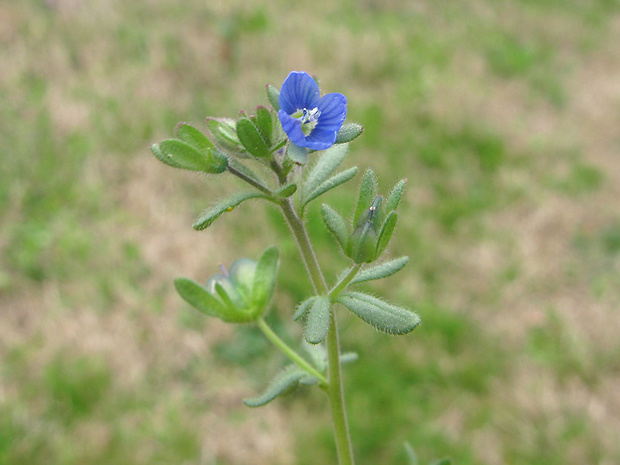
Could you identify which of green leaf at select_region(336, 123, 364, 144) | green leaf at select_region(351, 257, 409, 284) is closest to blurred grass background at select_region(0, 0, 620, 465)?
green leaf at select_region(351, 257, 409, 284)

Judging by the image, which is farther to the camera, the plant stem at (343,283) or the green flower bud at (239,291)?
the green flower bud at (239,291)

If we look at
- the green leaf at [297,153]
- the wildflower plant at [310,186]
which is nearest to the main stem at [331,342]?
the wildflower plant at [310,186]

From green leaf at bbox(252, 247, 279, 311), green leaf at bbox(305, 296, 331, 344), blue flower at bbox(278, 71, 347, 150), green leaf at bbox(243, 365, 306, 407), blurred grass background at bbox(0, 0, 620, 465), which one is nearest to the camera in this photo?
green leaf at bbox(305, 296, 331, 344)

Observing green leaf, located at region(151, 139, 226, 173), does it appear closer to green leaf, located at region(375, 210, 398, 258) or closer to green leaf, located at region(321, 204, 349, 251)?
green leaf, located at region(321, 204, 349, 251)

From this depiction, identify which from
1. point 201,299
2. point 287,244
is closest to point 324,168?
point 201,299

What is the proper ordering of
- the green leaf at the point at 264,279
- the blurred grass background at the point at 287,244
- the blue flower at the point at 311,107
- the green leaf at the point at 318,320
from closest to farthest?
the green leaf at the point at 318,320, the blue flower at the point at 311,107, the green leaf at the point at 264,279, the blurred grass background at the point at 287,244

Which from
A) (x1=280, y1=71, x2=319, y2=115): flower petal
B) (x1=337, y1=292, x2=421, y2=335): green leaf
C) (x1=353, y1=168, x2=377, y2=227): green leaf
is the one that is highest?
(x1=280, y1=71, x2=319, y2=115): flower petal

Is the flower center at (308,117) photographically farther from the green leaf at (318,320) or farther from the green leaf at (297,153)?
the green leaf at (318,320)
